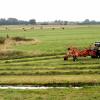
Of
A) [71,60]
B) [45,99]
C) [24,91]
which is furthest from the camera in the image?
[71,60]

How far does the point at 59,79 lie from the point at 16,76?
13.9ft

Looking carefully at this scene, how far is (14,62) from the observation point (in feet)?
120

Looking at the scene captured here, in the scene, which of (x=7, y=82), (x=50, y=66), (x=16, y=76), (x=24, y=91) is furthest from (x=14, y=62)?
(x=24, y=91)

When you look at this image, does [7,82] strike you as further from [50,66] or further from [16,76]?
[50,66]

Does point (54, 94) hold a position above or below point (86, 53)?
below

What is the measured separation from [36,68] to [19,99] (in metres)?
11.1

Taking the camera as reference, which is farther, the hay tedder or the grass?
the hay tedder

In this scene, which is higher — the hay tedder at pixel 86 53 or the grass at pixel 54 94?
the hay tedder at pixel 86 53

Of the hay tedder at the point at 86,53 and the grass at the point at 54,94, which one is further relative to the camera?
the hay tedder at the point at 86,53

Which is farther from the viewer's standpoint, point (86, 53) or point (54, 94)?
point (86, 53)

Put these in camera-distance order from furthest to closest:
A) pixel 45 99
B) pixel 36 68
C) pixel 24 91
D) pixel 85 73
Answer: pixel 36 68 < pixel 85 73 < pixel 24 91 < pixel 45 99

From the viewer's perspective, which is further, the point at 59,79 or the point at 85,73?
the point at 85,73

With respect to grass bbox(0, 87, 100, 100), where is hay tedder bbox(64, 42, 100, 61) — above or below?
above

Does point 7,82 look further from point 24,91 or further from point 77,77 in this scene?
point 77,77
